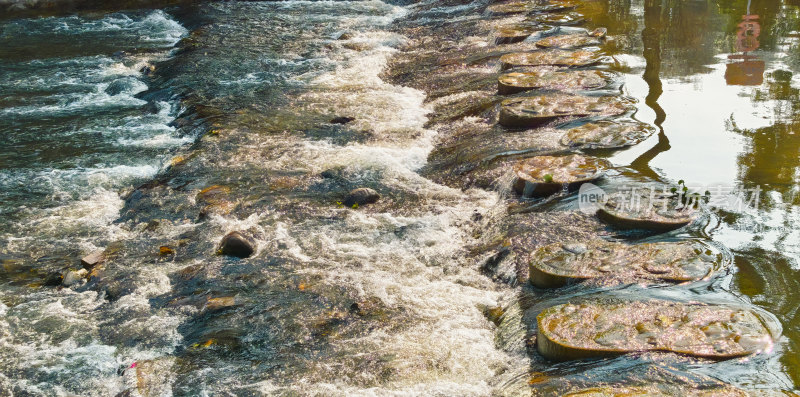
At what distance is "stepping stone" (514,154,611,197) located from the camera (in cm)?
551

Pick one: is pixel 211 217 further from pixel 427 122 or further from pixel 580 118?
pixel 580 118

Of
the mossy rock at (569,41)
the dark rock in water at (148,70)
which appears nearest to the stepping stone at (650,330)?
the mossy rock at (569,41)

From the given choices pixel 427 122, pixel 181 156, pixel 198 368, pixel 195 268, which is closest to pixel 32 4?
pixel 181 156

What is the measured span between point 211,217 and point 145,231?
58cm

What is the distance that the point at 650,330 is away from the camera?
3607 mm

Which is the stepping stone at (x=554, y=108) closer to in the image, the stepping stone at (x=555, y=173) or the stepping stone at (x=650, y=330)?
the stepping stone at (x=555, y=173)

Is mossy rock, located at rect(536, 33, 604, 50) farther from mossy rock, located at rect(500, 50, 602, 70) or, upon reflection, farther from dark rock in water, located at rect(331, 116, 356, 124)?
dark rock in water, located at rect(331, 116, 356, 124)

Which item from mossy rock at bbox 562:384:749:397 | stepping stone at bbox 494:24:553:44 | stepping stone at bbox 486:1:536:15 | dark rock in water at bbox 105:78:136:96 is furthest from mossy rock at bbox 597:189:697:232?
stepping stone at bbox 486:1:536:15

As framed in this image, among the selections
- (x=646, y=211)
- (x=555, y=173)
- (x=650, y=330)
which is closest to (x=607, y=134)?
(x=555, y=173)

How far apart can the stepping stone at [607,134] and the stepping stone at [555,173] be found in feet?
1.20

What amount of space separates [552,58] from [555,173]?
3804mm

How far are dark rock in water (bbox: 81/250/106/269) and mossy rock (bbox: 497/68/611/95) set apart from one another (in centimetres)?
482

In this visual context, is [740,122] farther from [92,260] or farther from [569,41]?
[92,260]

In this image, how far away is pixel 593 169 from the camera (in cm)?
560
